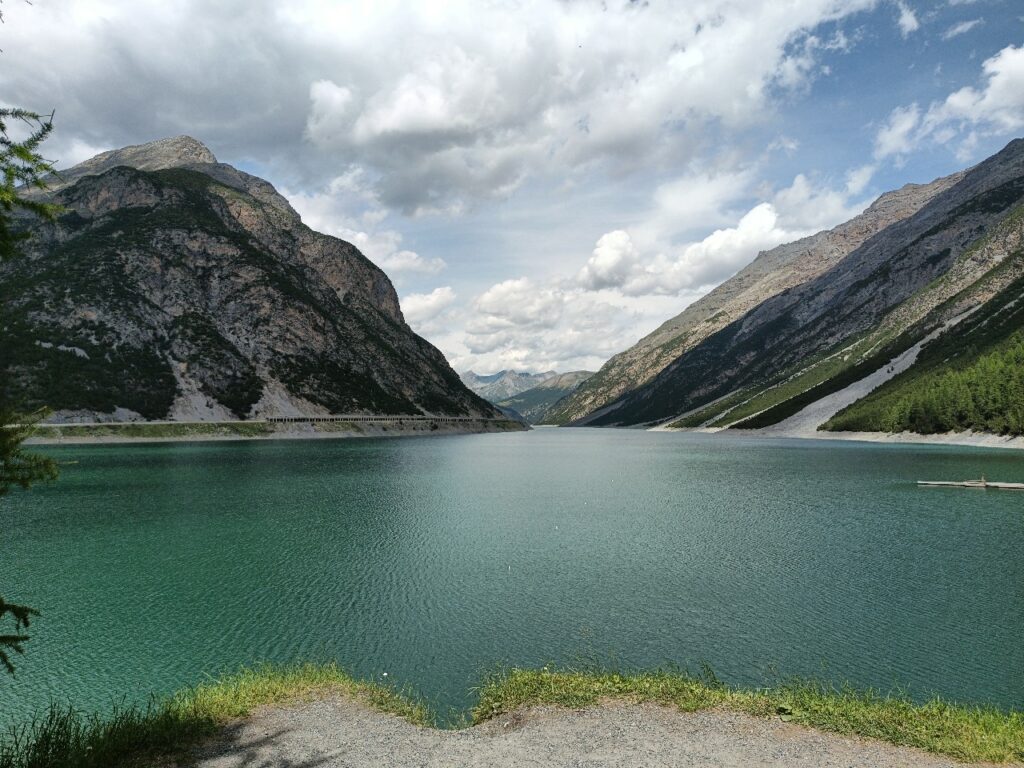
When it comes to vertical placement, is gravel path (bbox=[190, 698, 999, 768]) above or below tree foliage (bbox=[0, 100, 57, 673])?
below

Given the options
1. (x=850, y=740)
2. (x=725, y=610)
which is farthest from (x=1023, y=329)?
(x=850, y=740)

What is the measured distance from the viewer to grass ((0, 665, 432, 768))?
14.2m

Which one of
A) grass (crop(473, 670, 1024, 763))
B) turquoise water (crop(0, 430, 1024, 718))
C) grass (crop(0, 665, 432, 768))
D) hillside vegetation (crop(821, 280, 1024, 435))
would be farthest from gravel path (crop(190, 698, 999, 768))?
hillside vegetation (crop(821, 280, 1024, 435))

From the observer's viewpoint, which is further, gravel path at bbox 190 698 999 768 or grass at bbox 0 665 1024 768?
gravel path at bbox 190 698 999 768

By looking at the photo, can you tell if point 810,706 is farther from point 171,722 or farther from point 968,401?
point 968,401

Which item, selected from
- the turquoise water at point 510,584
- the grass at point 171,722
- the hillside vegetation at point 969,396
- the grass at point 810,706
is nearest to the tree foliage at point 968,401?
the hillside vegetation at point 969,396

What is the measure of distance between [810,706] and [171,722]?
1834 centimetres

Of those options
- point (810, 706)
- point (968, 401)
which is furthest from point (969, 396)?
point (810, 706)

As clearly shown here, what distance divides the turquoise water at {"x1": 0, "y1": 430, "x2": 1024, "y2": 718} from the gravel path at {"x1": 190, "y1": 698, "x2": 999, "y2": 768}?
5.03 m

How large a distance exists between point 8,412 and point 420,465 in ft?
363

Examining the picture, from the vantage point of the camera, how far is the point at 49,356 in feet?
560

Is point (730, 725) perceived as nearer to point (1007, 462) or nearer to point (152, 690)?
point (152, 690)

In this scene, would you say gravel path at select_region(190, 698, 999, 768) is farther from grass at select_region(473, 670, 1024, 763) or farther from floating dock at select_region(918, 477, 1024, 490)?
floating dock at select_region(918, 477, 1024, 490)

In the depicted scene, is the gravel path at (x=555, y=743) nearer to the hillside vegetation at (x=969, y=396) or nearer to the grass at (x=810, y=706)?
the grass at (x=810, y=706)
